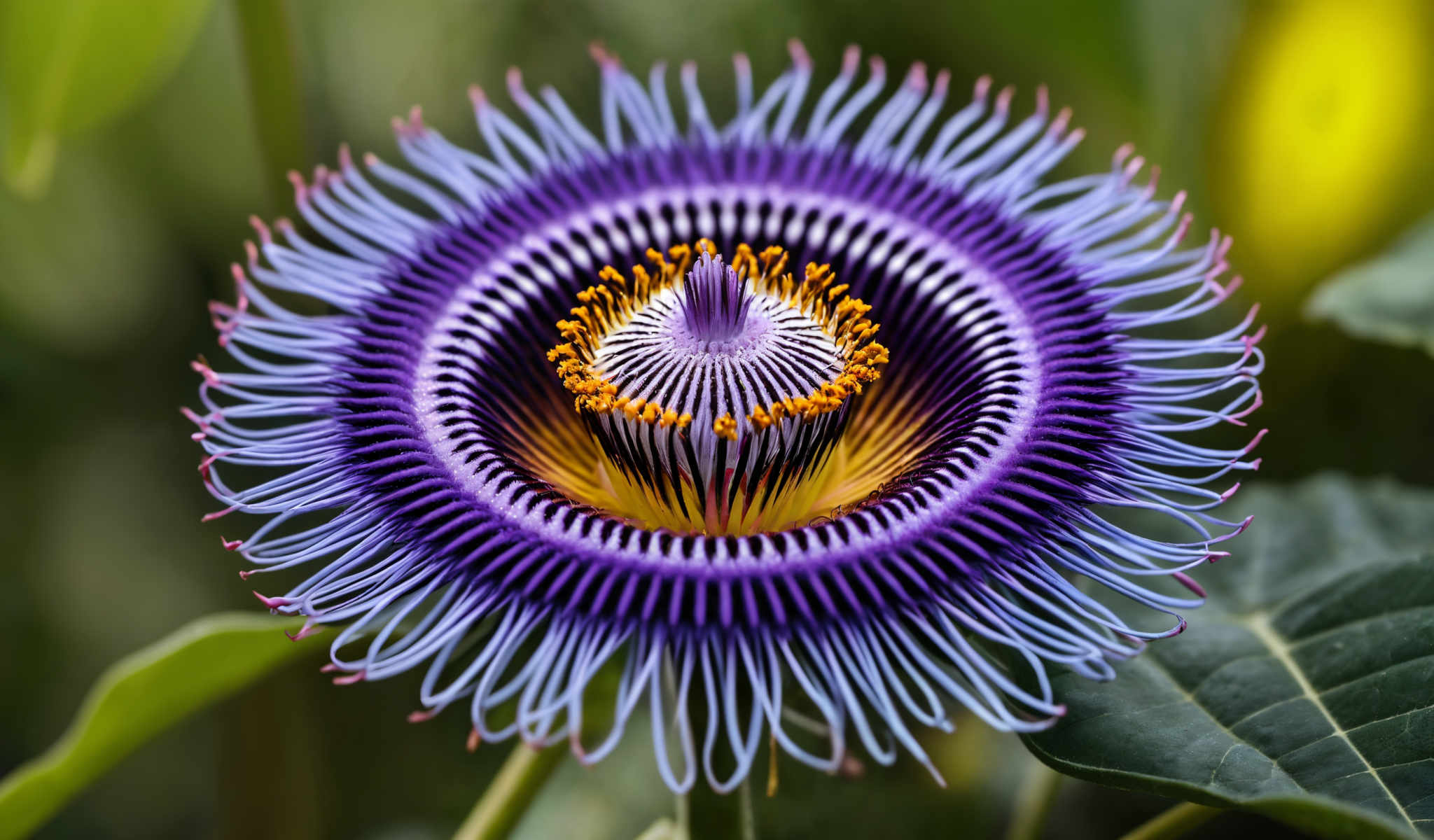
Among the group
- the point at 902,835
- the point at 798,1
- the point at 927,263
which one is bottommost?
the point at 902,835

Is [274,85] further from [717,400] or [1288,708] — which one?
[1288,708]

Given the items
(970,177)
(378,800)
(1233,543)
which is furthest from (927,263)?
(378,800)

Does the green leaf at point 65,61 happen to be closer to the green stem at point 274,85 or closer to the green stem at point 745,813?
the green stem at point 274,85

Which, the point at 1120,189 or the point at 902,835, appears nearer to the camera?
the point at 1120,189

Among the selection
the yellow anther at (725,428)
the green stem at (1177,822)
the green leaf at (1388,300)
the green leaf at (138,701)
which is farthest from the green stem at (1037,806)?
the green leaf at (138,701)

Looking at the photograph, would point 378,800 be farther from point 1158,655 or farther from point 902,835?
point 1158,655

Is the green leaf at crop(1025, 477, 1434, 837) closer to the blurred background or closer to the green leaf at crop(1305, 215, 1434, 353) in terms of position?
the green leaf at crop(1305, 215, 1434, 353)

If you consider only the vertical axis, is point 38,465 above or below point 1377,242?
below
